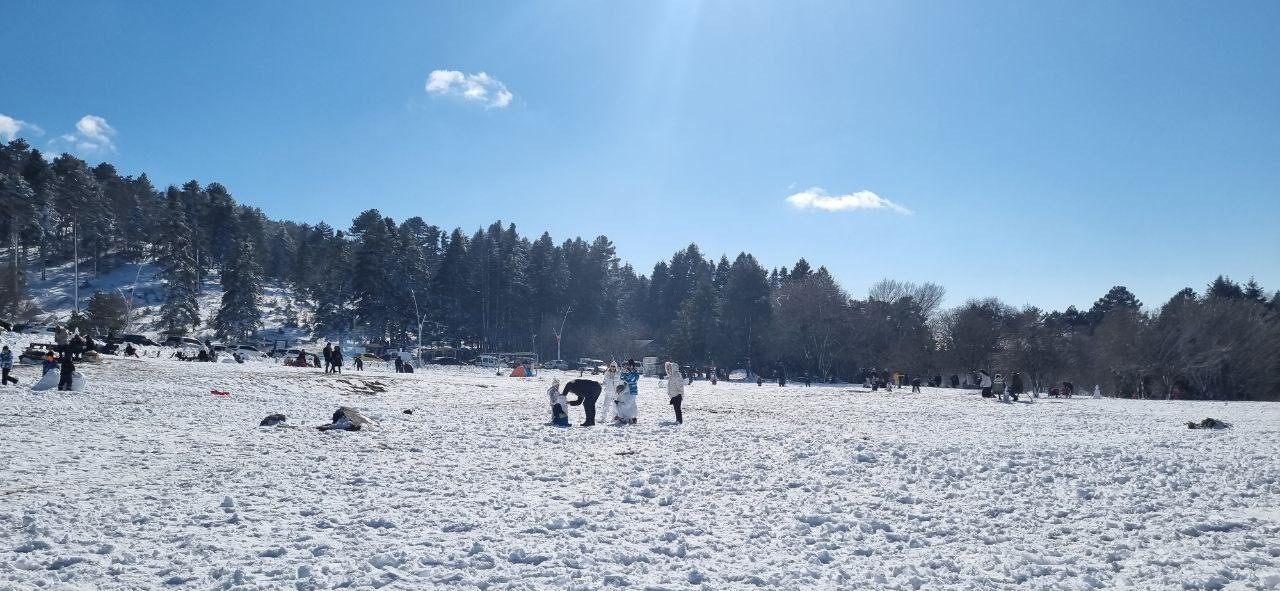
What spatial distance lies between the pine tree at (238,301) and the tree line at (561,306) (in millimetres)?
159

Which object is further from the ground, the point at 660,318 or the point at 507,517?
the point at 660,318

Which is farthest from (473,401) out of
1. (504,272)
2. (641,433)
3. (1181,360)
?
(504,272)

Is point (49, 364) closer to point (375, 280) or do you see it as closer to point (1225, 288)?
point (375, 280)

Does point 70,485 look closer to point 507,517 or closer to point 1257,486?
point 507,517

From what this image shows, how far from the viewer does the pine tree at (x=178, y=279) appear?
2589 inches

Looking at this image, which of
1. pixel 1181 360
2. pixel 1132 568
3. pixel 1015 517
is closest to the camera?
pixel 1132 568

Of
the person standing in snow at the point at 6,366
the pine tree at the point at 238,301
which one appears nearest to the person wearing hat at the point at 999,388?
the person standing in snow at the point at 6,366

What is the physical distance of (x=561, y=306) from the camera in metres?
93.1

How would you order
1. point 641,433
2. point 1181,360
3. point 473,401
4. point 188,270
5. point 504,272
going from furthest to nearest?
point 504,272
point 188,270
point 1181,360
point 473,401
point 641,433

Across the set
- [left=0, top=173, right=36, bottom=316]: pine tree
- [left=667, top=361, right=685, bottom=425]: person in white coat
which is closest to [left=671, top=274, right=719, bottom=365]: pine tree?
[left=667, top=361, right=685, bottom=425]: person in white coat

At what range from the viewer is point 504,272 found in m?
89.0

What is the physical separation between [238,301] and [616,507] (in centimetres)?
7231

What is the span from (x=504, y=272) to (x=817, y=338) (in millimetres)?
40600

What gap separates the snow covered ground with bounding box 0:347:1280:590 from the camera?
5695mm
